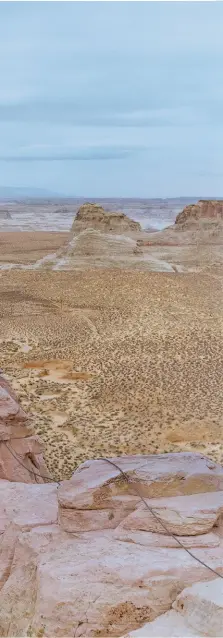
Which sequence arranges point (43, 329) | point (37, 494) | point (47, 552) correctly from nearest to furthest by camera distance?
point (47, 552) → point (37, 494) → point (43, 329)

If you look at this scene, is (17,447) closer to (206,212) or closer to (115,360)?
(115,360)

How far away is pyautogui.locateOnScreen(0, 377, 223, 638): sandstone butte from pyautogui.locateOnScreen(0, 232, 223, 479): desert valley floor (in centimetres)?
661

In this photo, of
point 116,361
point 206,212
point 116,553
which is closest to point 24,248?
point 206,212

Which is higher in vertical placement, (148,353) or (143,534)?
(143,534)

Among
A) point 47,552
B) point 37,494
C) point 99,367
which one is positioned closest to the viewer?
point 47,552

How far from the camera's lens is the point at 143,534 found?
24.0 ft

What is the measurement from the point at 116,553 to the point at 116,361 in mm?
17258

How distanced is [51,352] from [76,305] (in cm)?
947

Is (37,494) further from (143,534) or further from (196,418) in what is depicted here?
(196,418)

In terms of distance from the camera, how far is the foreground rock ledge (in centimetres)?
612

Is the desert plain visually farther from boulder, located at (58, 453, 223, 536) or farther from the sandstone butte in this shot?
boulder, located at (58, 453, 223, 536)

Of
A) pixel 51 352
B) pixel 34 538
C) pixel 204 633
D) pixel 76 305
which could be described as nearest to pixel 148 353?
pixel 51 352

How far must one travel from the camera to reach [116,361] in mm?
24125

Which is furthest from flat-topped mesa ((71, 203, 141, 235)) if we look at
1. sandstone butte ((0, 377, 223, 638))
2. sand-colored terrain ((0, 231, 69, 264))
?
sandstone butte ((0, 377, 223, 638))
